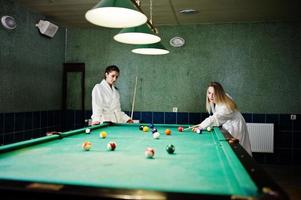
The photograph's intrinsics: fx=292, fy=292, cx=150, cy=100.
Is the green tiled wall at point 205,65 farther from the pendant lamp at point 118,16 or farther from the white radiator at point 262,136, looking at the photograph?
the pendant lamp at point 118,16

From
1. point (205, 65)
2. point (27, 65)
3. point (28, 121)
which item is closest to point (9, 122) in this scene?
point (28, 121)

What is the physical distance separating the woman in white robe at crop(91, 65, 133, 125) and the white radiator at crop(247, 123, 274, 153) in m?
2.26

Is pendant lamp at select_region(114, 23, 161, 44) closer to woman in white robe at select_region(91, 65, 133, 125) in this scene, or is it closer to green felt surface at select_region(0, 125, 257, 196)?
green felt surface at select_region(0, 125, 257, 196)

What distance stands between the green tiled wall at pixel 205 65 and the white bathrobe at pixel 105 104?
40.6 inches

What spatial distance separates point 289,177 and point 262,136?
0.89 meters

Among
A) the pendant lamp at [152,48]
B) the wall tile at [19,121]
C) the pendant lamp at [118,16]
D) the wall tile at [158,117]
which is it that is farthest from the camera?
the wall tile at [158,117]

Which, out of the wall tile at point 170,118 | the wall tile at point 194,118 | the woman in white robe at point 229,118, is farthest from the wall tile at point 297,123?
the wall tile at point 170,118

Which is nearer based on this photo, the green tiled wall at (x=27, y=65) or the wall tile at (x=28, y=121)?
the green tiled wall at (x=27, y=65)

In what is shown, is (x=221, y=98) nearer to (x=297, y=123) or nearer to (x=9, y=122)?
(x=297, y=123)

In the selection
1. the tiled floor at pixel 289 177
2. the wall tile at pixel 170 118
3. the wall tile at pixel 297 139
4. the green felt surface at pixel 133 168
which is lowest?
the tiled floor at pixel 289 177

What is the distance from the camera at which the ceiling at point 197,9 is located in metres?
4.31

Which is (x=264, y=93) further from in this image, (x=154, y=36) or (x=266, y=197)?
(x=266, y=197)

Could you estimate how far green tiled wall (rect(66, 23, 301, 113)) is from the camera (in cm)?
528

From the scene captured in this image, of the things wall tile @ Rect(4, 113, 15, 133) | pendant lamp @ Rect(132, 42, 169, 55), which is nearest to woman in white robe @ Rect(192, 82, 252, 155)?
pendant lamp @ Rect(132, 42, 169, 55)
